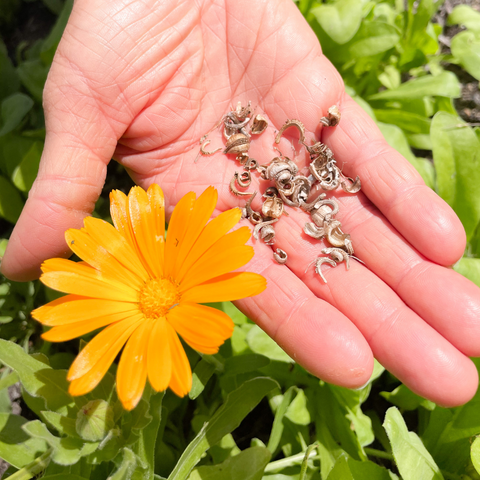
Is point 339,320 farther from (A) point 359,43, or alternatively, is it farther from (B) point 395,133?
(A) point 359,43

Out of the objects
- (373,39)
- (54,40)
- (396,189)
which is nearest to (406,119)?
(373,39)

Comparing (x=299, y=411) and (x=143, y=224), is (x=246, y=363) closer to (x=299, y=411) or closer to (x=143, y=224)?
(x=299, y=411)

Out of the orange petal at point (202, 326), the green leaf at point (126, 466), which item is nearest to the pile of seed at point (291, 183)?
the orange petal at point (202, 326)

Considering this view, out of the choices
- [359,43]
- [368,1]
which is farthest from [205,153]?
[368,1]

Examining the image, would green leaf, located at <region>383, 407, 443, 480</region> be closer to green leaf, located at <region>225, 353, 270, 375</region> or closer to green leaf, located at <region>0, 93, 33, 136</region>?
A: green leaf, located at <region>225, 353, 270, 375</region>

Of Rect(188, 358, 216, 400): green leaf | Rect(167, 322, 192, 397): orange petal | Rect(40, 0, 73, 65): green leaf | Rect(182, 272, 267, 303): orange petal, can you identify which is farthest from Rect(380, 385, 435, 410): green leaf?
Rect(40, 0, 73, 65): green leaf

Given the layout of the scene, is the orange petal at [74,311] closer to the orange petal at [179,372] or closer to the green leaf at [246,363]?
the orange petal at [179,372]
